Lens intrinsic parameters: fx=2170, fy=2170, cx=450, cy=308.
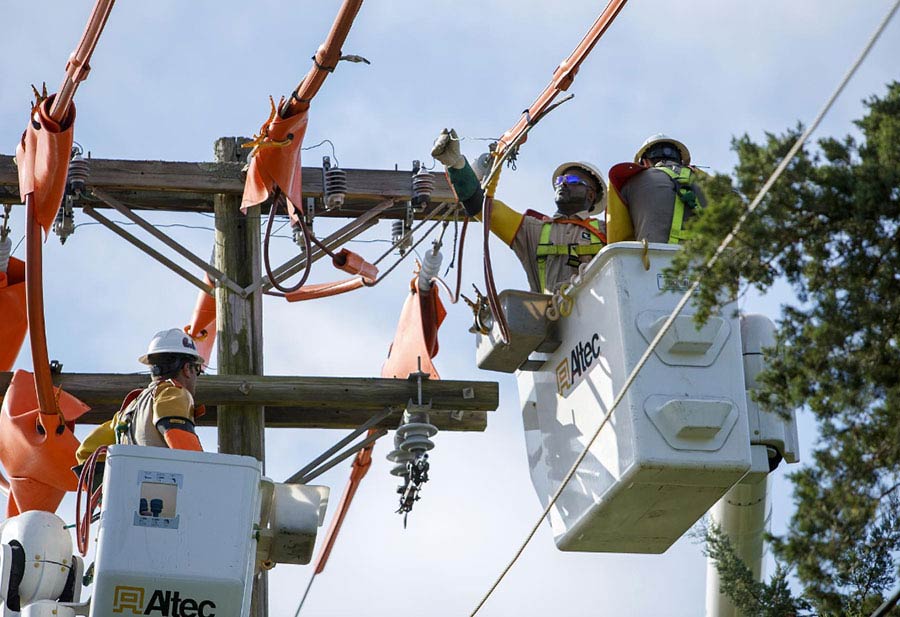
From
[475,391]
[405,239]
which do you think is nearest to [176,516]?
[475,391]

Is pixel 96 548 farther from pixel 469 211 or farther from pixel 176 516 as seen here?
pixel 469 211

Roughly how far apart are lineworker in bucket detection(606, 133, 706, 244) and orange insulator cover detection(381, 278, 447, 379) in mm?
2193

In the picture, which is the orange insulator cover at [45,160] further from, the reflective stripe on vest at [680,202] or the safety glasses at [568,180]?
the reflective stripe on vest at [680,202]

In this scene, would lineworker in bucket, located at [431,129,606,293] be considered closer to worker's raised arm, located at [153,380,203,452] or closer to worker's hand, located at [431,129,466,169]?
worker's hand, located at [431,129,466,169]

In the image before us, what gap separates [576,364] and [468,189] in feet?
3.21

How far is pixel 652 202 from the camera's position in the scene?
1016 centimetres

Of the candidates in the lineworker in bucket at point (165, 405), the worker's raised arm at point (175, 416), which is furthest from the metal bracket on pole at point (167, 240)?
the worker's raised arm at point (175, 416)

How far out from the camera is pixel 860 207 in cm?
717

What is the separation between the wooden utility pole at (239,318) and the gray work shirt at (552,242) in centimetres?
198

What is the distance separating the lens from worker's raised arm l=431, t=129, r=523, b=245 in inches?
389

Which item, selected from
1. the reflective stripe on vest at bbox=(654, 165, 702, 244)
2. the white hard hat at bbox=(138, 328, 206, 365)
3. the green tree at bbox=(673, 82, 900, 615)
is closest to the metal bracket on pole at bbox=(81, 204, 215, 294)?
the white hard hat at bbox=(138, 328, 206, 365)

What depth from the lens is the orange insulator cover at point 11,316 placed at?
12703 mm

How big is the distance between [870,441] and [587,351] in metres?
2.83

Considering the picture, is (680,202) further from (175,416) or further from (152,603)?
(152,603)
